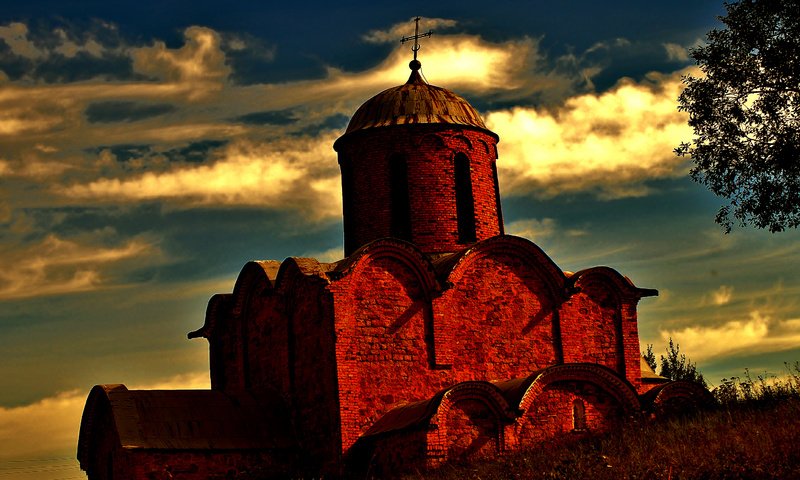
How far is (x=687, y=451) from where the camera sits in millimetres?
17500

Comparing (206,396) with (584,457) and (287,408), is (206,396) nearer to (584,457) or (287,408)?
(287,408)

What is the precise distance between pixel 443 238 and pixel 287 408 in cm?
445

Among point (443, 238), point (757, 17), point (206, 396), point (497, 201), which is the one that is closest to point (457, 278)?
point (443, 238)

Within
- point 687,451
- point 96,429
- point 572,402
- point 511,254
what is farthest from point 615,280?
point 96,429

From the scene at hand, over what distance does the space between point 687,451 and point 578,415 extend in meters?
3.70

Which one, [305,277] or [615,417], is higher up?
[305,277]

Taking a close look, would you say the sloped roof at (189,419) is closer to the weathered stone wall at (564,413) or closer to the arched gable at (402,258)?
the arched gable at (402,258)

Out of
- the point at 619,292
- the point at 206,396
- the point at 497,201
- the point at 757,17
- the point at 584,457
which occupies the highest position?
the point at 757,17

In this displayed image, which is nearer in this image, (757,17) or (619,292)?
(757,17)

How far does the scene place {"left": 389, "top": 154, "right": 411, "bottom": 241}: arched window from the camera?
24047mm

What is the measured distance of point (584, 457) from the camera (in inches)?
720

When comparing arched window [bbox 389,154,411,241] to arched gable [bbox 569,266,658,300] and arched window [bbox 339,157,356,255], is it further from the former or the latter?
arched gable [bbox 569,266,658,300]

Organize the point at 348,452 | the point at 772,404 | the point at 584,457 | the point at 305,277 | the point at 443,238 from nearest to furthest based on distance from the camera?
the point at 584,457
the point at 772,404
the point at 348,452
the point at 305,277
the point at 443,238

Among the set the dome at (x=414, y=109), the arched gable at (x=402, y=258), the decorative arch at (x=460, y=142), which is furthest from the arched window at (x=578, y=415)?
the dome at (x=414, y=109)
